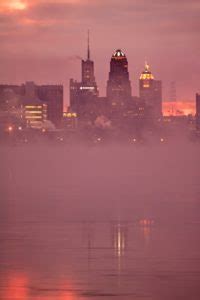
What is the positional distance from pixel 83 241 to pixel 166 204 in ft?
60.0

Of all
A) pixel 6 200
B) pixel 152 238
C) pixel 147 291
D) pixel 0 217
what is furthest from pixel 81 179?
pixel 147 291

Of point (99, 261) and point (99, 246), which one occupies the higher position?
point (99, 261)

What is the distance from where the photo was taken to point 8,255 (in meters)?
29.6

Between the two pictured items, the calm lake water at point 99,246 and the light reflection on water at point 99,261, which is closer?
the light reflection on water at point 99,261

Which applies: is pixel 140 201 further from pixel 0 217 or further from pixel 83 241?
pixel 83 241

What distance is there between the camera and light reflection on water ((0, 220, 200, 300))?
23734 millimetres

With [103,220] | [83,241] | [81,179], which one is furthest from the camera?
[81,179]

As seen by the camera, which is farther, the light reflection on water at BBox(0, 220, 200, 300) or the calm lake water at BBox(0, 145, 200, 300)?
the calm lake water at BBox(0, 145, 200, 300)

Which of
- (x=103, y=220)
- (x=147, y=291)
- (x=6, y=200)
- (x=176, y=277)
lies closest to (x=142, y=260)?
Answer: (x=176, y=277)

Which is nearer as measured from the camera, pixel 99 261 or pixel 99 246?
pixel 99 261

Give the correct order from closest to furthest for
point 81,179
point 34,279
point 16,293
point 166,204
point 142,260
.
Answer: point 16,293, point 34,279, point 142,260, point 166,204, point 81,179

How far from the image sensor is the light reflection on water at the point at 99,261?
23.7 metres

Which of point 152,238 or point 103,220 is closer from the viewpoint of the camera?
point 152,238

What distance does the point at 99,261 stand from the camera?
28500mm
